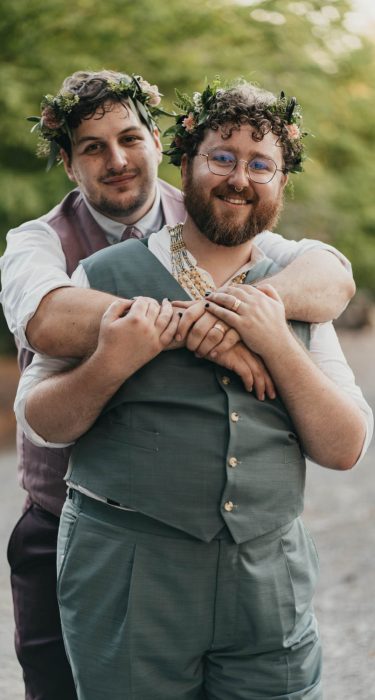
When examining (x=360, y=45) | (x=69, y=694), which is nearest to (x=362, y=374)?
(x=360, y=45)

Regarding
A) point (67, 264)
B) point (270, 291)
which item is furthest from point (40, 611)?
point (270, 291)

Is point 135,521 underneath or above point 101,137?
underneath

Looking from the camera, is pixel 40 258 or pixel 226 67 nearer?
pixel 40 258

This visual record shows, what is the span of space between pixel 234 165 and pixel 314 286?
0.38 metres

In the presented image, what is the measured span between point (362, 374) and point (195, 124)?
13.4 meters

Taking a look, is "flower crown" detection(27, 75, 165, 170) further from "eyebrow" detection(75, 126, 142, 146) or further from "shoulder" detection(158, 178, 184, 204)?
"shoulder" detection(158, 178, 184, 204)

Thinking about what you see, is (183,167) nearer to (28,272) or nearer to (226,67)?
(28,272)

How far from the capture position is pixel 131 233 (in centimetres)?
310

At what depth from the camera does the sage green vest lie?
229 cm

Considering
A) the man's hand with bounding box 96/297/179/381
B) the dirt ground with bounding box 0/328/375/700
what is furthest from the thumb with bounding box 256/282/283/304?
the dirt ground with bounding box 0/328/375/700

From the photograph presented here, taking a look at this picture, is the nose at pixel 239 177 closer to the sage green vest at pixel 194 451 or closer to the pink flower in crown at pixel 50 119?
the sage green vest at pixel 194 451

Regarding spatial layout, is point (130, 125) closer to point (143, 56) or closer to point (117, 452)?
point (117, 452)

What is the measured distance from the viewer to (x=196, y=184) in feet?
7.93

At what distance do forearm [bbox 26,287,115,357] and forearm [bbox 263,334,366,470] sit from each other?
Result: 432mm
